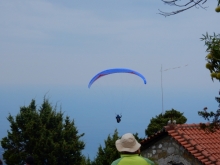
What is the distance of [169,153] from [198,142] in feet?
2.61

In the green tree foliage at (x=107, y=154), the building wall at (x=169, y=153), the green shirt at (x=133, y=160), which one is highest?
the green tree foliage at (x=107, y=154)

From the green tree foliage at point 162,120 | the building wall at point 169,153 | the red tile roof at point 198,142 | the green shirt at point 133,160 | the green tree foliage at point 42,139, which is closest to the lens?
the green shirt at point 133,160

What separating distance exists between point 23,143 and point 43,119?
209 centimetres

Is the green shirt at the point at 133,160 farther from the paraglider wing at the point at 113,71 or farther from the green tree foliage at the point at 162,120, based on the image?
the green tree foliage at the point at 162,120

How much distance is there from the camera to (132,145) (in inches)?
200

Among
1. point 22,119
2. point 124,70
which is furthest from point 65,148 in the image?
point 124,70

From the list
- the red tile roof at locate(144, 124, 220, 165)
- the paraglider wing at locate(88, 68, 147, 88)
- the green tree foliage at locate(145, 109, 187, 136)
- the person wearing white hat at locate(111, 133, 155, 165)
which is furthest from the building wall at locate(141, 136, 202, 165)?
the green tree foliage at locate(145, 109, 187, 136)

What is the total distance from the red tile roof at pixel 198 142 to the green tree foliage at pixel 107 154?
202 inches

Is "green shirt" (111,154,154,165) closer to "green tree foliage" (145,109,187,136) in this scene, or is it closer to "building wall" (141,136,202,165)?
"building wall" (141,136,202,165)

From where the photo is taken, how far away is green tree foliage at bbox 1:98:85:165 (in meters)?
25.8

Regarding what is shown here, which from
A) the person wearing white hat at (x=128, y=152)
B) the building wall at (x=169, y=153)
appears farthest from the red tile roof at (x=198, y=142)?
the person wearing white hat at (x=128, y=152)

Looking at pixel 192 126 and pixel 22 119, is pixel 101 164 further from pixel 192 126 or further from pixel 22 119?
pixel 22 119

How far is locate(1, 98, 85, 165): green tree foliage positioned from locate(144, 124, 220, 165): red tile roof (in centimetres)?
1334

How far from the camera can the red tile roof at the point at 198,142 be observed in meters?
12.0
